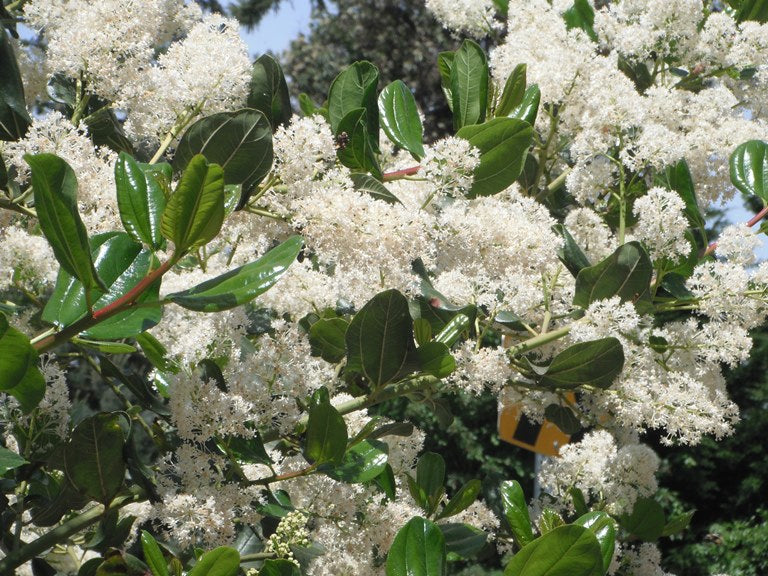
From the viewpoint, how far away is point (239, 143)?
1.31 m

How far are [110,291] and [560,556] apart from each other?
0.65 metres

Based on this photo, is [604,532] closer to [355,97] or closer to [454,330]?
[454,330]

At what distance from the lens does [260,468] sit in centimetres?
175

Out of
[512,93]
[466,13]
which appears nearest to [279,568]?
[512,93]

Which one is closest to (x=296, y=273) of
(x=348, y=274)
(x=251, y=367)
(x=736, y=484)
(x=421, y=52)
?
(x=251, y=367)

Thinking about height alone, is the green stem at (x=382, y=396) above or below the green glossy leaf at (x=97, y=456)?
below

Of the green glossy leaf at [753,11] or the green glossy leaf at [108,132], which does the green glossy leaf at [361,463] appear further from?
the green glossy leaf at [753,11]

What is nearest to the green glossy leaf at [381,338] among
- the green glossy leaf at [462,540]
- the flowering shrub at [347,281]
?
the flowering shrub at [347,281]

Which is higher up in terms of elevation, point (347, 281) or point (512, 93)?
point (512, 93)

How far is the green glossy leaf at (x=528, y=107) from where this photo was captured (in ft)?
5.72

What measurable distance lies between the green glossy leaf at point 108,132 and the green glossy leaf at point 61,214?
26.2 inches

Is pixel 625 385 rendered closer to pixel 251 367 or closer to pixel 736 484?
pixel 251 367

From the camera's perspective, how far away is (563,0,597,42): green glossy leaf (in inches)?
90.2

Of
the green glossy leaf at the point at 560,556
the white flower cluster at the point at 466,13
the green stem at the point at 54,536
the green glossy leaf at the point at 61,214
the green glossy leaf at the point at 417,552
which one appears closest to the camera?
the green glossy leaf at the point at 61,214
